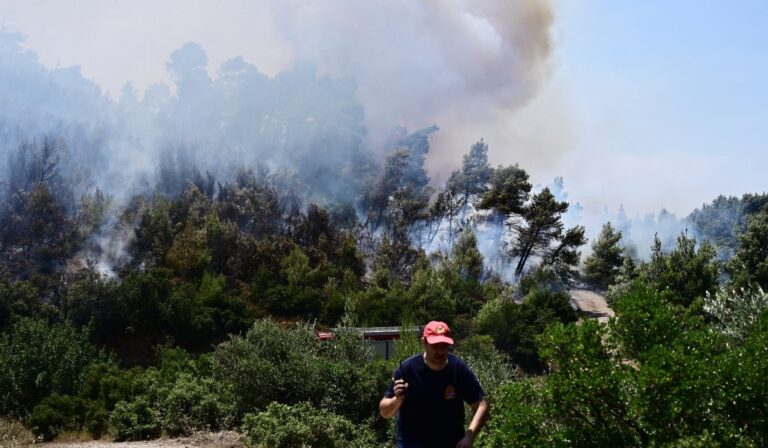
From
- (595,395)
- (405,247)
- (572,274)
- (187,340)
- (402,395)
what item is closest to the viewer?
(402,395)

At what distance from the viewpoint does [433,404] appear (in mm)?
4496

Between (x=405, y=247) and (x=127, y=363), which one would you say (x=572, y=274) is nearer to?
(x=405, y=247)

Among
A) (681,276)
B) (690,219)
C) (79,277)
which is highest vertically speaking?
(690,219)

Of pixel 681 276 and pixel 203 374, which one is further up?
pixel 681 276

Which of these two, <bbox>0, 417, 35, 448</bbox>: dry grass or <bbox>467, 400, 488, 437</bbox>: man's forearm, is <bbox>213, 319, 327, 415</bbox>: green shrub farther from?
<bbox>467, 400, 488, 437</bbox>: man's forearm

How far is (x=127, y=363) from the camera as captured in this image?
21.8 m

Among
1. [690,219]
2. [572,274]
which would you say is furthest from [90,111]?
[690,219]

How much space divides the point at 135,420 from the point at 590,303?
3127 cm

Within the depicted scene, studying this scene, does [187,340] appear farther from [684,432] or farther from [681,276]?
[684,432]

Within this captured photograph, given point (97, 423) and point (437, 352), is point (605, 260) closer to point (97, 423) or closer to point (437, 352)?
point (97, 423)

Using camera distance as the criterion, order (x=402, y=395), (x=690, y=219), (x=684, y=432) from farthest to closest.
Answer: (x=690, y=219) < (x=684, y=432) < (x=402, y=395)

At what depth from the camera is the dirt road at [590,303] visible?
35188 mm

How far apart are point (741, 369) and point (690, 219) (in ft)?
267

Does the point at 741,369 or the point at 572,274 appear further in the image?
the point at 572,274
